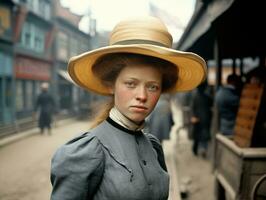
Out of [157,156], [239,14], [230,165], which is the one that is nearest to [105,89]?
[157,156]

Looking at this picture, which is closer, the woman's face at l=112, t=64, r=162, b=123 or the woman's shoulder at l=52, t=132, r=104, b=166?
the woman's shoulder at l=52, t=132, r=104, b=166

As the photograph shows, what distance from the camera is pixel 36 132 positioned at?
45.4 ft

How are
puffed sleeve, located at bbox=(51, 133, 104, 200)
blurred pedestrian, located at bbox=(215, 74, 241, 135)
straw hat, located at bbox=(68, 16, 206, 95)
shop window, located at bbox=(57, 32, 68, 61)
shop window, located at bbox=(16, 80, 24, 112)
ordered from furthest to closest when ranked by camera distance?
shop window, located at bbox=(57, 32, 68, 61) → shop window, located at bbox=(16, 80, 24, 112) → blurred pedestrian, located at bbox=(215, 74, 241, 135) → straw hat, located at bbox=(68, 16, 206, 95) → puffed sleeve, located at bbox=(51, 133, 104, 200)

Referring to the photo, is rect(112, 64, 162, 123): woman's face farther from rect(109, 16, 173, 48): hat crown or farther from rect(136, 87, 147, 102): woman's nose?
rect(109, 16, 173, 48): hat crown

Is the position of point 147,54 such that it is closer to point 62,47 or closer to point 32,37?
point 32,37

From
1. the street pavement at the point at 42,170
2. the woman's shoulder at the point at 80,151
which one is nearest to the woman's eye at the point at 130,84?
the woman's shoulder at the point at 80,151

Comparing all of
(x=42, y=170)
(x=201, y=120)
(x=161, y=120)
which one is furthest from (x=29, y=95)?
(x=161, y=120)

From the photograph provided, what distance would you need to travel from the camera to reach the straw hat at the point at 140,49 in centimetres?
175

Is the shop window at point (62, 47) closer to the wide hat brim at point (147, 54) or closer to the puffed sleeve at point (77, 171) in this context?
the wide hat brim at point (147, 54)

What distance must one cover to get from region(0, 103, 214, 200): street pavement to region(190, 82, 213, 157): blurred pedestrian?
1.14ft

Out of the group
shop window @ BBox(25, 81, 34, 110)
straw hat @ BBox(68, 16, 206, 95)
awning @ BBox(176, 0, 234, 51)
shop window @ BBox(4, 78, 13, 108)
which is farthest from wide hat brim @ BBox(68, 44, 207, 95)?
shop window @ BBox(25, 81, 34, 110)

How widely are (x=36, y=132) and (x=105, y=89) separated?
12219mm

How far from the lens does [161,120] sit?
752 centimetres

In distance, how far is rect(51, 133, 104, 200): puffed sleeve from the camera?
164cm
